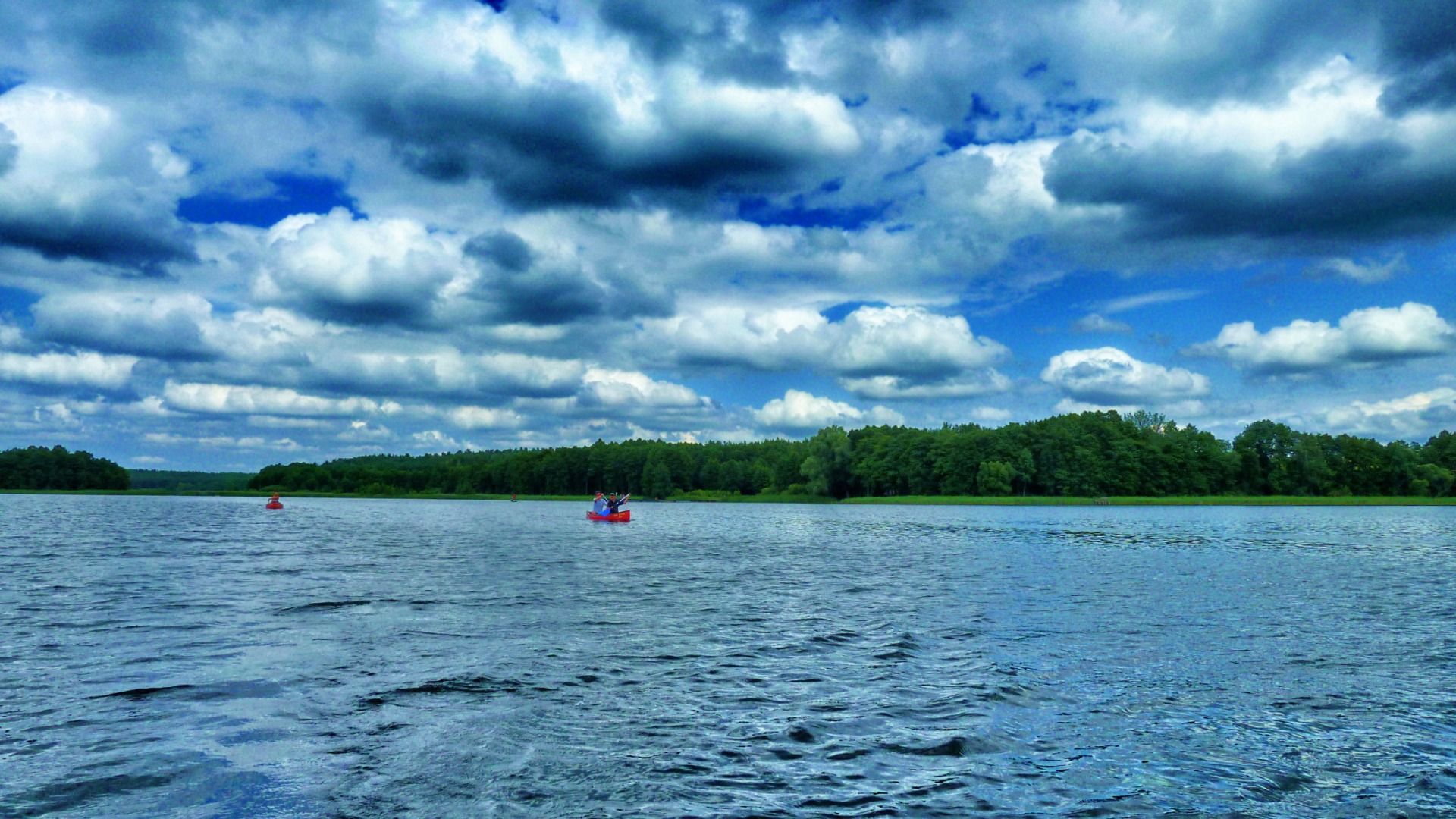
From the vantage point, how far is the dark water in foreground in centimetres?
1092

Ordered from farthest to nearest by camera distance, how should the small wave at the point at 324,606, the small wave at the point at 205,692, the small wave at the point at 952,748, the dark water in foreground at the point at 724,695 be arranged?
the small wave at the point at 324,606, the small wave at the point at 205,692, the small wave at the point at 952,748, the dark water in foreground at the point at 724,695

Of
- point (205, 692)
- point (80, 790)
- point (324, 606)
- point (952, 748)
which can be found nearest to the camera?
point (80, 790)

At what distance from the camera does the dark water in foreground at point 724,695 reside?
10922 millimetres

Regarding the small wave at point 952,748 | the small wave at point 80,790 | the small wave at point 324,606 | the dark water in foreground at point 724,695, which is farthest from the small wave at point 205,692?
the small wave at point 952,748

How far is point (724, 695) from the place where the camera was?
16312 mm

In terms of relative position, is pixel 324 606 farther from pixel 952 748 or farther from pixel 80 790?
pixel 952 748

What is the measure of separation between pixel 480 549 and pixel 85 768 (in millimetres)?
48872

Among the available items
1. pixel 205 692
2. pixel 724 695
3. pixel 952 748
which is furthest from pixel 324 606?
pixel 952 748

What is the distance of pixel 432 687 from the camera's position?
1697 cm

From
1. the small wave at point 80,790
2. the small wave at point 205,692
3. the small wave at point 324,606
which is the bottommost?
the small wave at point 324,606

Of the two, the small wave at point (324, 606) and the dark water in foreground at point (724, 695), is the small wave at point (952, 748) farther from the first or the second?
the small wave at point (324, 606)

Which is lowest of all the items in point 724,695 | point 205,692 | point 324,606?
point 324,606

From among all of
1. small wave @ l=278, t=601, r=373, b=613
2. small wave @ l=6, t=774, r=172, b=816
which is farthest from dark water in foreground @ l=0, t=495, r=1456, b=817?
small wave @ l=278, t=601, r=373, b=613

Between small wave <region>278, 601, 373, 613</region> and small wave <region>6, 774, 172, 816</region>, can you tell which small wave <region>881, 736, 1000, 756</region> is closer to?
small wave <region>6, 774, 172, 816</region>
